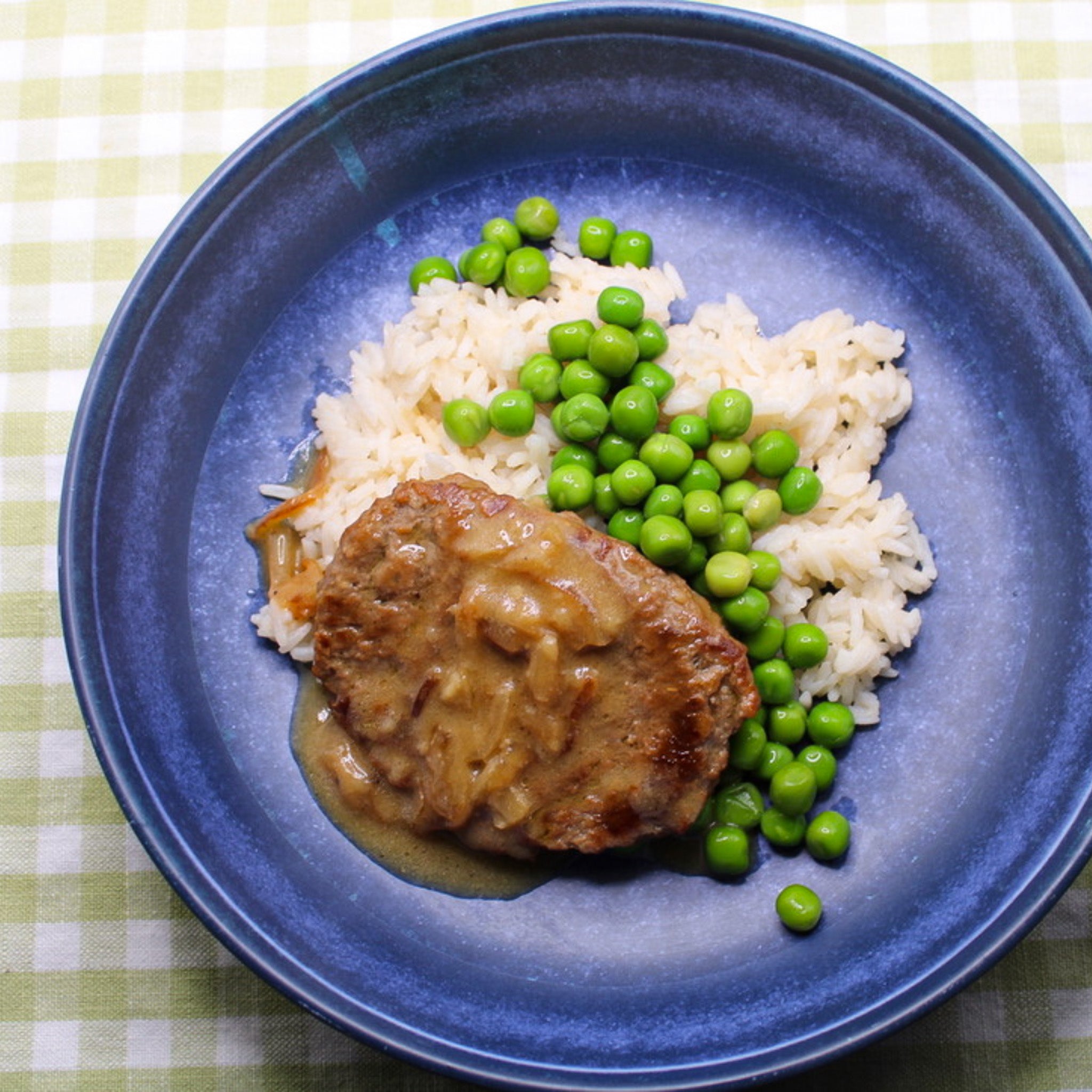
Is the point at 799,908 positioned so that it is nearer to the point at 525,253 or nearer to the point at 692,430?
the point at 692,430

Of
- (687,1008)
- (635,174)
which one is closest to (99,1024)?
(687,1008)

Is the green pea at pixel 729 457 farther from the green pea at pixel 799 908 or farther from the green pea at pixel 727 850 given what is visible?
the green pea at pixel 799 908

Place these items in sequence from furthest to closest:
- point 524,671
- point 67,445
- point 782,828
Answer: point 67,445
point 782,828
point 524,671

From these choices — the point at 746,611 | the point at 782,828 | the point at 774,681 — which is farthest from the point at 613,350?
the point at 782,828

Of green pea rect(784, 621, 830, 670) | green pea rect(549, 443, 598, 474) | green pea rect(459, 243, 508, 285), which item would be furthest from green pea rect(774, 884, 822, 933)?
green pea rect(459, 243, 508, 285)

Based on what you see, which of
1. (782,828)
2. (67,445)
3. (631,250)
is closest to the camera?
(782,828)
